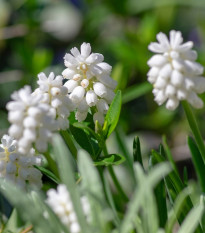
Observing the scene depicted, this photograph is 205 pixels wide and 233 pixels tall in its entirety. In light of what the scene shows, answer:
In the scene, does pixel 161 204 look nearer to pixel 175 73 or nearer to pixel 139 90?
pixel 175 73

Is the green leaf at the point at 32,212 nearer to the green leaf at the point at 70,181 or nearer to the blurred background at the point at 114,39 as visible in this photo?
the green leaf at the point at 70,181

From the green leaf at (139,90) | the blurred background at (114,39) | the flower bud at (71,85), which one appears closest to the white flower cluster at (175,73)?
the flower bud at (71,85)

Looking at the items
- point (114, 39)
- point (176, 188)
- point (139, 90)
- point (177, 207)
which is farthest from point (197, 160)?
point (114, 39)

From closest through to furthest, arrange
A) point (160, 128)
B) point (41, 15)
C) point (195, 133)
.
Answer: point (195, 133) < point (160, 128) < point (41, 15)

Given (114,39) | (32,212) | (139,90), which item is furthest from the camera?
(114,39)

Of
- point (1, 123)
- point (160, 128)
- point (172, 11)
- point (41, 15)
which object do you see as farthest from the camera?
point (41, 15)

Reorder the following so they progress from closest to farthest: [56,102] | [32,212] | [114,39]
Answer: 1. [32,212]
2. [56,102]
3. [114,39]

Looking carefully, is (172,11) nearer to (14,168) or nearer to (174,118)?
(174,118)

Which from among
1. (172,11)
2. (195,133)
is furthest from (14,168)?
(172,11)
